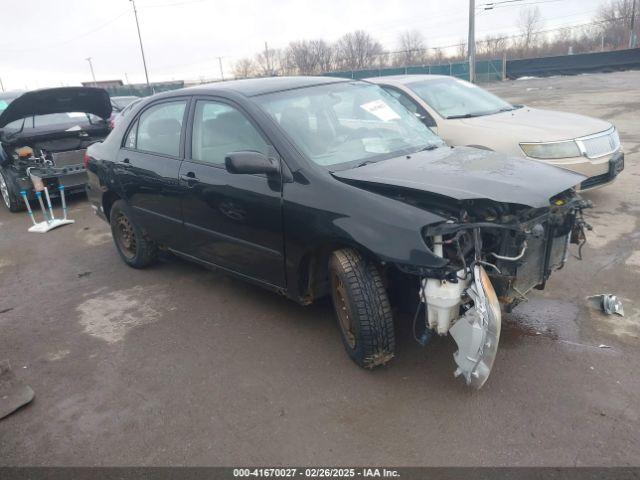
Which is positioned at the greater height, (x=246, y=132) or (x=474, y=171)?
(x=246, y=132)

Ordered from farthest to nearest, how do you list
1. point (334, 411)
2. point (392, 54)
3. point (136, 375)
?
point (392, 54) → point (136, 375) → point (334, 411)

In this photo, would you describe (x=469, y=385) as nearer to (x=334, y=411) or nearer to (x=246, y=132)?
(x=334, y=411)

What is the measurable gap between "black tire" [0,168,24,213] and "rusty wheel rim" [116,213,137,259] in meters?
3.50

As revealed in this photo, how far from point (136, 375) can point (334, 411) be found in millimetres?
1394

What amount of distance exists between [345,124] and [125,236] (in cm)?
281

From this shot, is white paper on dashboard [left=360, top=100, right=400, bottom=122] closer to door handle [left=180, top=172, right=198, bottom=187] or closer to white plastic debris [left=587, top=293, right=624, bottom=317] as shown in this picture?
door handle [left=180, top=172, right=198, bottom=187]

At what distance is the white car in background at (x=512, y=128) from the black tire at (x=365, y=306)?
244 cm

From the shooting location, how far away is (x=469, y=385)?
2887 millimetres

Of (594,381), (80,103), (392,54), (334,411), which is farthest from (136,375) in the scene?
(392,54)

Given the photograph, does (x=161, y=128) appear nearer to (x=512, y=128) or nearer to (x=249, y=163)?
(x=249, y=163)

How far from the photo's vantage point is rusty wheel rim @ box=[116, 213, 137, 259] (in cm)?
511

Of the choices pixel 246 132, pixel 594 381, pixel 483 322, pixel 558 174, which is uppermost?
pixel 246 132

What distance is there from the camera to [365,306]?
115 inches

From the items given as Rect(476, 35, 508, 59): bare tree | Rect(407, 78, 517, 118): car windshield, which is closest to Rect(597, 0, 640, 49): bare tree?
Rect(476, 35, 508, 59): bare tree
